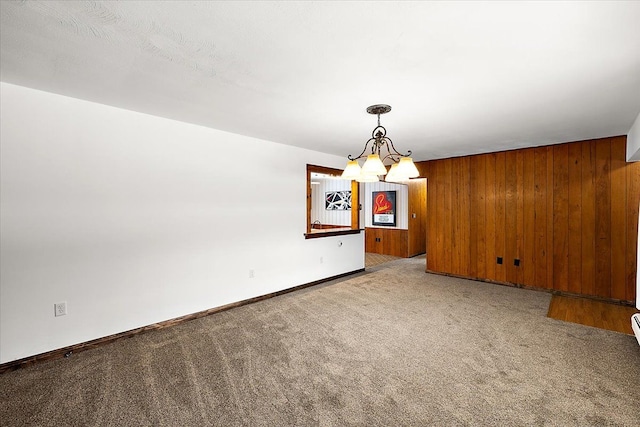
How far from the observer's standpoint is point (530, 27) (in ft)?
5.39

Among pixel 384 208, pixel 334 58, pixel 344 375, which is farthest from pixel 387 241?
pixel 334 58

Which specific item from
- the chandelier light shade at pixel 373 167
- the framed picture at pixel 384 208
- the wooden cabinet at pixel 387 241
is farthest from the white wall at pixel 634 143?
the framed picture at pixel 384 208

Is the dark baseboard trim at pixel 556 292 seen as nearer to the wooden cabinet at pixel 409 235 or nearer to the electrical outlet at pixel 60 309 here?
the wooden cabinet at pixel 409 235

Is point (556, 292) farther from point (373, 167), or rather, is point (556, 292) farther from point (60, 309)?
point (60, 309)

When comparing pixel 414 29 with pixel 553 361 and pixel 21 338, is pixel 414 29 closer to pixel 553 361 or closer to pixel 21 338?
pixel 553 361

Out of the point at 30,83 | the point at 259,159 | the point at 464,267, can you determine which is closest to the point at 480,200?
the point at 464,267

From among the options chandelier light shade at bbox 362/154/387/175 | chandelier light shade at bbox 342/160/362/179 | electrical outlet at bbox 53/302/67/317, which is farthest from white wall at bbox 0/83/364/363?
chandelier light shade at bbox 362/154/387/175

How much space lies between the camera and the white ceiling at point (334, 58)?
1524 millimetres

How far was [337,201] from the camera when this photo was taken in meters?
8.81

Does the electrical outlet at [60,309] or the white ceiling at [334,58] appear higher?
the white ceiling at [334,58]

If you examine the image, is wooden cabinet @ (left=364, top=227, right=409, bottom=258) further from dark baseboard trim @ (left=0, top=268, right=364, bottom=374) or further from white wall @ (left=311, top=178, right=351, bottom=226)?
dark baseboard trim @ (left=0, top=268, right=364, bottom=374)

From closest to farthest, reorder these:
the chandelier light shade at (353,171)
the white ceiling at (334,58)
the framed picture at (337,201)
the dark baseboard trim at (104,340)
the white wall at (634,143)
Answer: the white ceiling at (334,58) < the dark baseboard trim at (104,340) < the chandelier light shade at (353,171) < the white wall at (634,143) < the framed picture at (337,201)

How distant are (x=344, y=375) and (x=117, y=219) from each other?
2669mm

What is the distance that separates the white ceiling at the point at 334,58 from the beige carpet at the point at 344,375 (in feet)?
7.68
